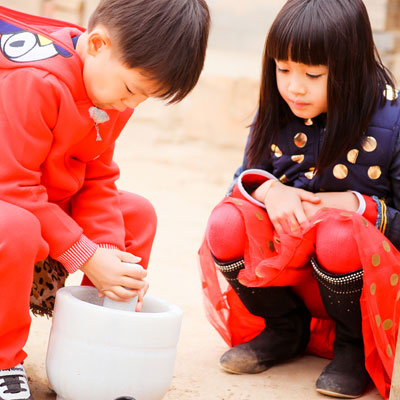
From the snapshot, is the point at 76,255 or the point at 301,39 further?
the point at 301,39

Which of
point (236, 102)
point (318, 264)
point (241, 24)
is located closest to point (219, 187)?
point (236, 102)

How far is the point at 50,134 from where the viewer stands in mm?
1511

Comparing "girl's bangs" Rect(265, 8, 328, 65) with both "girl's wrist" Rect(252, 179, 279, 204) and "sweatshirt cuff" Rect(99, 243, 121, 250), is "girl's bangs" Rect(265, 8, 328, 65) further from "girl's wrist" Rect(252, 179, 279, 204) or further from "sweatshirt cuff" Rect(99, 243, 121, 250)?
"sweatshirt cuff" Rect(99, 243, 121, 250)

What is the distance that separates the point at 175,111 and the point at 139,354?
6340mm

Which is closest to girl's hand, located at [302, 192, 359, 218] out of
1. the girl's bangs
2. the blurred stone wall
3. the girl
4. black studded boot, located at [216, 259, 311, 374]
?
the girl

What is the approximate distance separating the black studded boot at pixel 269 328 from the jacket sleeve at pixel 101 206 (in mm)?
323

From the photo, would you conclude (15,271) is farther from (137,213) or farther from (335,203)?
(335,203)

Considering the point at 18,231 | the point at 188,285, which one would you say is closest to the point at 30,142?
the point at 18,231

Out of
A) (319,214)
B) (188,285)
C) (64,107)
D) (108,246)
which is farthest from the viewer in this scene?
(188,285)

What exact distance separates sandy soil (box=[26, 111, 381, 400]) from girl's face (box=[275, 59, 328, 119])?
2.27 feet

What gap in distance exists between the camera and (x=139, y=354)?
1409 mm

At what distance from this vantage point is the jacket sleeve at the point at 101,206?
1.68 meters

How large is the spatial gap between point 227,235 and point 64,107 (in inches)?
22.3

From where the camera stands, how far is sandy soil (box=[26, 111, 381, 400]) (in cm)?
176
